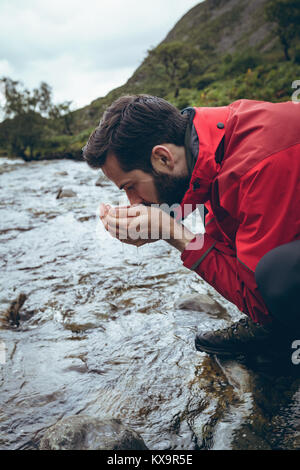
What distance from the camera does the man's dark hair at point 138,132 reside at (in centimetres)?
161

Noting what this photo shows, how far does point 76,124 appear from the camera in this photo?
33469mm

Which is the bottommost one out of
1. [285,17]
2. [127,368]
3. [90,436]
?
[127,368]

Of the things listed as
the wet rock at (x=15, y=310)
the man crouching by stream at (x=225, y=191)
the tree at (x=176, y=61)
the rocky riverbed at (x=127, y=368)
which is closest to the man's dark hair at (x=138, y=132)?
the man crouching by stream at (x=225, y=191)

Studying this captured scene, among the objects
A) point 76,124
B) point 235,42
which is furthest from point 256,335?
point 235,42

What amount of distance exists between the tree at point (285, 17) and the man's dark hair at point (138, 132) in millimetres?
25764

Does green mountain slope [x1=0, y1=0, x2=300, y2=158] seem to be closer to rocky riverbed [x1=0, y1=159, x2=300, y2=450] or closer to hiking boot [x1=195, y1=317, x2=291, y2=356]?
rocky riverbed [x1=0, y1=159, x2=300, y2=450]

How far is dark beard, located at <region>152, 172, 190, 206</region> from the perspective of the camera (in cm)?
164

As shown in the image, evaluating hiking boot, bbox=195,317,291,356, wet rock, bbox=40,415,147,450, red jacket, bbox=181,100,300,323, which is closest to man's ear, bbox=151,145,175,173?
red jacket, bbox=181,100,300,323

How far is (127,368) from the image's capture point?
1.72 meters

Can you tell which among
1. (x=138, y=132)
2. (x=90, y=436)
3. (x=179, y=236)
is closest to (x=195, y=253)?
(x=179, y=236)

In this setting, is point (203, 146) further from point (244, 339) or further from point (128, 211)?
point (244, 339)

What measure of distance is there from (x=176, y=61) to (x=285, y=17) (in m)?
12.7

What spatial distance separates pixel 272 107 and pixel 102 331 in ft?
5.07

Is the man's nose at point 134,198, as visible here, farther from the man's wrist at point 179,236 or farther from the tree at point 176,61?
the tree at point 176,61
